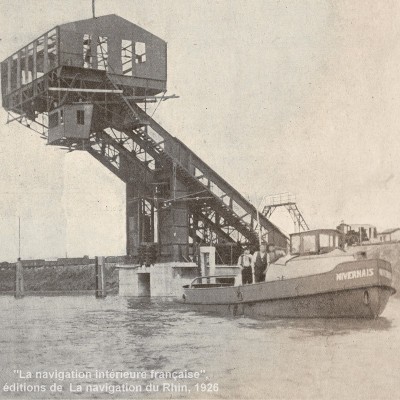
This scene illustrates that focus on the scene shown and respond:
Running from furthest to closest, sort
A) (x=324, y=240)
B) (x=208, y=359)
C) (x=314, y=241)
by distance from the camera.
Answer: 1. (x=324, y=240)
2. (x=314, y=241)
3. (x=208, y=359)

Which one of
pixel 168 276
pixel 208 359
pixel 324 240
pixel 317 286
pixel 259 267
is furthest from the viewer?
pixel 168 276

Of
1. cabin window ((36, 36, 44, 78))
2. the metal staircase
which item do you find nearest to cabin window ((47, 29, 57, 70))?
cabin window ((36, 36, 44, 78))

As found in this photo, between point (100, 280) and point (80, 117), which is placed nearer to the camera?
point (80, 117)

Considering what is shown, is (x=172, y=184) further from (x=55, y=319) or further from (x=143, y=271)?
(x=55, y=319)

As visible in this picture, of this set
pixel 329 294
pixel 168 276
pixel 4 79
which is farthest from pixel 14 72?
pixel 329 294

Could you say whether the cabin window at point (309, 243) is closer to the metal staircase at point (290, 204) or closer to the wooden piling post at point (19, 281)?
the metal staircase at point (290, 204)

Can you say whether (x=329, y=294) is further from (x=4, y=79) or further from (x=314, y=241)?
(x=4, y=79)

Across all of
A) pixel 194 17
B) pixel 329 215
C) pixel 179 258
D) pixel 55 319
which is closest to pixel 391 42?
pixel 194 17
